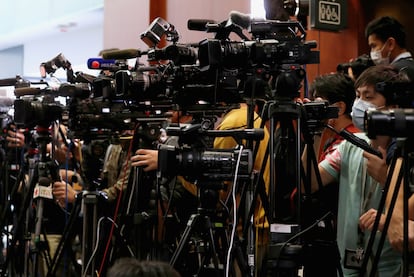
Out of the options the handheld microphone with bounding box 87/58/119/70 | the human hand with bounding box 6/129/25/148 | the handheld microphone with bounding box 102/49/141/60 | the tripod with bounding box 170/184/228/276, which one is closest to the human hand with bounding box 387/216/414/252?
the tripod with bounding box 170/184/228/276

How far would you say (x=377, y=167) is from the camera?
227 centimetres

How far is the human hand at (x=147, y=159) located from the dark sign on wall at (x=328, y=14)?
1.03 metres

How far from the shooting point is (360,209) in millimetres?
2475

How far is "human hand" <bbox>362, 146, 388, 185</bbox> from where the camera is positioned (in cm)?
227

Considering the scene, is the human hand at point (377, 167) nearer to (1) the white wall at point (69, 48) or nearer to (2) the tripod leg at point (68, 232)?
(2) the tripod leg at point (68, 232)

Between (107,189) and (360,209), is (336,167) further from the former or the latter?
(107,189)

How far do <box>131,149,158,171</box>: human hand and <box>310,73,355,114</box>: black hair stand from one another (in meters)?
0.72

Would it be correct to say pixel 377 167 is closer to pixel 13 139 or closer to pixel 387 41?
pixel 387 41

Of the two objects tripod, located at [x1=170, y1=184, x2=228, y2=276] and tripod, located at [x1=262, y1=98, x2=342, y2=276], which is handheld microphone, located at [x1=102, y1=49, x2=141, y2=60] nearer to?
tripod, located at [x1=170, y1=184, x2=228, y2=276]

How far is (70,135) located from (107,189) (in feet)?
1.16

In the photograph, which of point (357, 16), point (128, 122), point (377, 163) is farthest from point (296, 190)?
point (357, 16)

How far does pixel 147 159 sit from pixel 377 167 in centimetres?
106

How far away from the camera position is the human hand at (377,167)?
2266mm

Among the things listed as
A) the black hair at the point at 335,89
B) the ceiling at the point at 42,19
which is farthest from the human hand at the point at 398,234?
the ceiling at the point at 42,19
